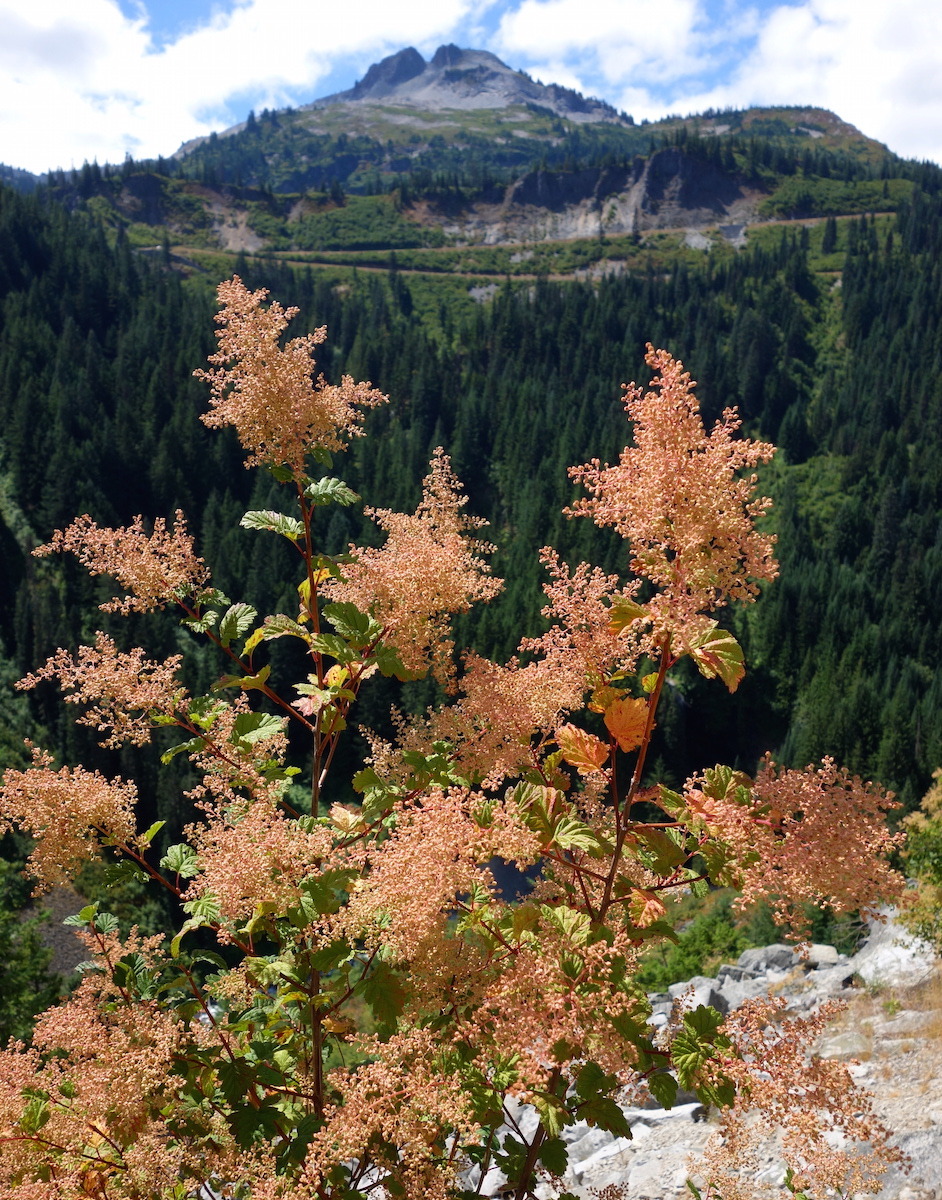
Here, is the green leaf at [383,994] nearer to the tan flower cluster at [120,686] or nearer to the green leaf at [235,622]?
the tan flower cluster at [120,686]

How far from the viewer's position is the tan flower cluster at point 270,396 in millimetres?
5000

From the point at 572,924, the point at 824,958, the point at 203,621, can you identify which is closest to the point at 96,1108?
the point at 203,621

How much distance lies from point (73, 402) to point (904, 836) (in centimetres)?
11744

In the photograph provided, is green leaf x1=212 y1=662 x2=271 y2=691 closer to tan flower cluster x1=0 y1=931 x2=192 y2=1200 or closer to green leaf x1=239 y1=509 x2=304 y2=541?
green leaf x1=239 y1=509 x2=304 y2=541

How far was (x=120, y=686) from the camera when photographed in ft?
16.2

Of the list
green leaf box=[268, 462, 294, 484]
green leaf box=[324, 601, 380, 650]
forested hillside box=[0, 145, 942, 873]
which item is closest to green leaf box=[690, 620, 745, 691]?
green leaf box=[324, 601, 380, 650]

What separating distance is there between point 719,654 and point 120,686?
3.70 m

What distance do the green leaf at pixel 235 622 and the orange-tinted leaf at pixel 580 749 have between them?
7.10ft

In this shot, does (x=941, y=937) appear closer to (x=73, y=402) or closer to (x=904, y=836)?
(x=904, y=836)

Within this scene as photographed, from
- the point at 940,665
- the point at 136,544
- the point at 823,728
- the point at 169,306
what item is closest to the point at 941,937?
the point at 136,544

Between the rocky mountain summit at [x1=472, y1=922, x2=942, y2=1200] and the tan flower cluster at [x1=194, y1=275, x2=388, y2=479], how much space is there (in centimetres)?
403

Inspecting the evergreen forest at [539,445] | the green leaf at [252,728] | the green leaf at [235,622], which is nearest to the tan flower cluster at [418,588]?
the green leaf at [235,622]

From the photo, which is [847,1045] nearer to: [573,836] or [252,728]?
[573,836]

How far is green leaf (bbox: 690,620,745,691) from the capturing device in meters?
3.47
